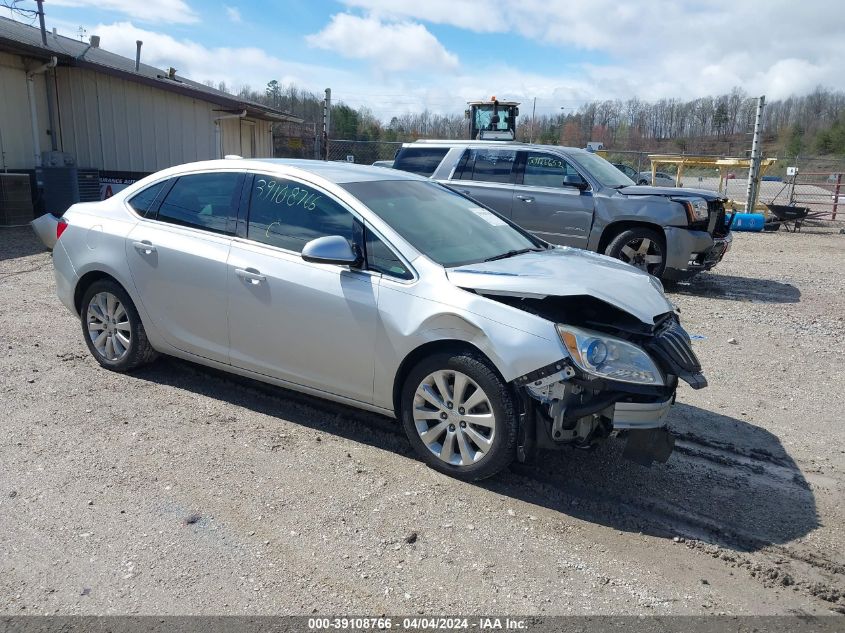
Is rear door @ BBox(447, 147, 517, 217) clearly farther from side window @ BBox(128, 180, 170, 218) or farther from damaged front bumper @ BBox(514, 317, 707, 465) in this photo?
damaged front bumper @ BBox(514, 317, 707, 465)

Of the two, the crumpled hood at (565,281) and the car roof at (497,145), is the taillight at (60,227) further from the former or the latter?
the car roof at (497,145)

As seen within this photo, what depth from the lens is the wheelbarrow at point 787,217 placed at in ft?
60.3

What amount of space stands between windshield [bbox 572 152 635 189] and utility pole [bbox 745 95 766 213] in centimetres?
893

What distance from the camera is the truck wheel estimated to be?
9.30 meters

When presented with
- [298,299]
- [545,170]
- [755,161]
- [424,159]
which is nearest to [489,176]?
[545,170]

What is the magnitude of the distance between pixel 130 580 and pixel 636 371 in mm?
2609

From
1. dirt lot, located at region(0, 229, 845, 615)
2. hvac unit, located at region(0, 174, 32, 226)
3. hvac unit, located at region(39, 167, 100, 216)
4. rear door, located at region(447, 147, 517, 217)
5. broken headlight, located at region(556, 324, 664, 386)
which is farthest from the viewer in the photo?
hvac unit, located at region(39, 167, 100, 216)

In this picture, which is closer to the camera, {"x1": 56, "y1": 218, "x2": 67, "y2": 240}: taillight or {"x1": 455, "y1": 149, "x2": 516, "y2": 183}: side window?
{"x1": 56, "y1": 218, "x2": 67, "y2": 240}: taillight

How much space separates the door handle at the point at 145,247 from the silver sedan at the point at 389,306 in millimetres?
12

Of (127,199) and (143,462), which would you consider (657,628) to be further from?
(127,199)

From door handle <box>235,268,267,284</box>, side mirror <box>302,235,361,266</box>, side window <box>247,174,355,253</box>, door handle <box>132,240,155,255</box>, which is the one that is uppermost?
side window <box>247,174,355,253</box>

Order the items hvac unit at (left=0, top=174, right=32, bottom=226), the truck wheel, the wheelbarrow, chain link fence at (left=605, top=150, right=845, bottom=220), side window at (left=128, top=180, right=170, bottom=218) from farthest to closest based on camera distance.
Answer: chain link fence at (left=605, top=150, right=845, bottom=220)
the wheelbarrow
hvac unit at (left=0, top=174, right=32, bottom=226)
the truck wheel
side window at (left=128, top=180, right=170, bottom=218)

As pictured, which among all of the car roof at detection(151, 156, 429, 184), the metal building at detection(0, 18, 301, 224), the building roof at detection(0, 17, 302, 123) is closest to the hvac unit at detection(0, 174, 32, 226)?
the metal building at detection(0, 18, 301, 224)

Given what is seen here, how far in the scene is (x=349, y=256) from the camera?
399 centimetres
